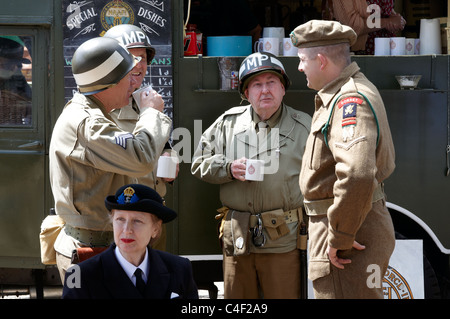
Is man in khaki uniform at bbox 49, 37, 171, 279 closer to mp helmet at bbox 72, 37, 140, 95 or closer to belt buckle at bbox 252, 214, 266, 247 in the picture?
mp helmet at bbox 72, 37, 140, 95

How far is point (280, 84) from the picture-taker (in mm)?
5246

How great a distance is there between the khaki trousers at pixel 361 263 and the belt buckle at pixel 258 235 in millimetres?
984

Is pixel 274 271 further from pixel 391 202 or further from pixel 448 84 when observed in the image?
pixel 448 84

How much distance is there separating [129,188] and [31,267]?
2362 millimetres

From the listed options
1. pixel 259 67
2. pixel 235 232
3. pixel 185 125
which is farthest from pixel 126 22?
pixel 235 232

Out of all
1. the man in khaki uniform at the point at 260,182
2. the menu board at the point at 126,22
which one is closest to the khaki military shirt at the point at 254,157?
the man in khaki uniform at the point at 260,182

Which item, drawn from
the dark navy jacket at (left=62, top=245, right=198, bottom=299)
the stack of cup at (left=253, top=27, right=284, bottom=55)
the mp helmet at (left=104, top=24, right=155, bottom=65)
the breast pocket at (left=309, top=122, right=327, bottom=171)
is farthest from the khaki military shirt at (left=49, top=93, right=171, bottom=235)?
the stack of cup at (left=253, top=27, right=284, bottom=55)

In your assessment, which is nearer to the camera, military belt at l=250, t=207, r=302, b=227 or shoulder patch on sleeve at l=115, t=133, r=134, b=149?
shoulder patch on sleeve at l=115, t=133, r=134, b=149

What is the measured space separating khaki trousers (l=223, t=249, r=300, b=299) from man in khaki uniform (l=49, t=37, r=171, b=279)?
4.54ft

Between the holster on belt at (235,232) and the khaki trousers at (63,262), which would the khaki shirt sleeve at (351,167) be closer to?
the holster on belt at (235,232)

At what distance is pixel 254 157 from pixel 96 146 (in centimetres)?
164

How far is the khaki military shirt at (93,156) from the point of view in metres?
3.74

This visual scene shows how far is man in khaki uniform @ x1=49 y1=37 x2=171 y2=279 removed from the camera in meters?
3.75
